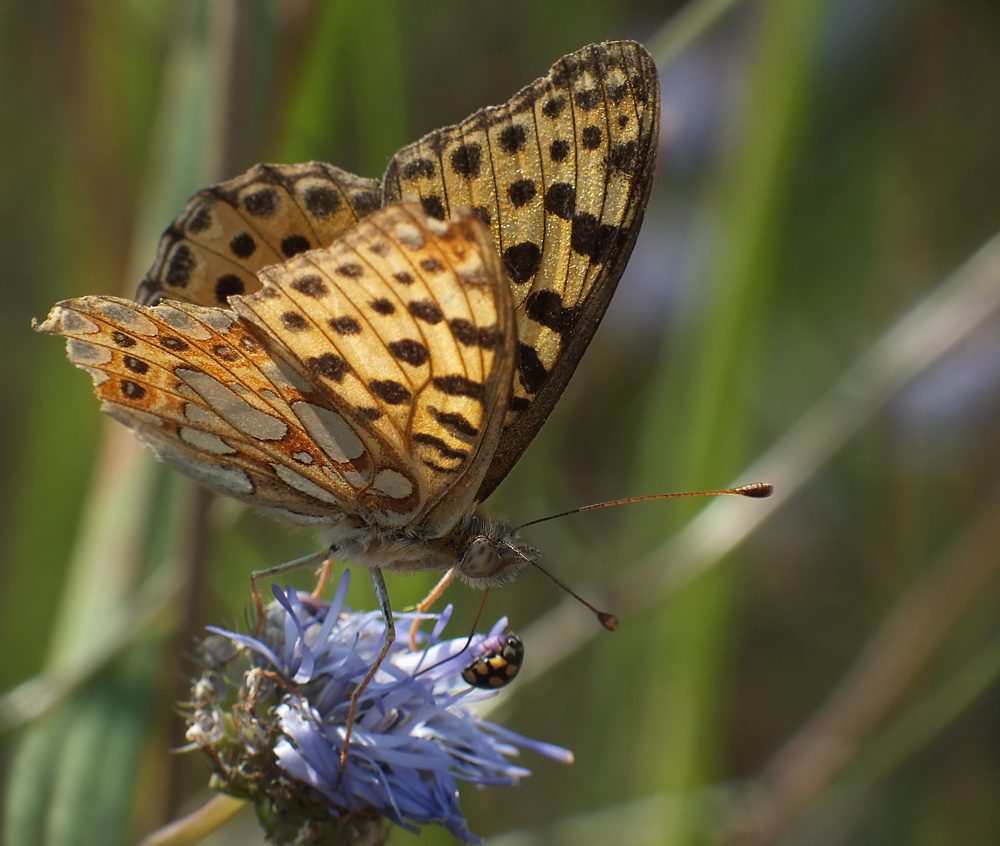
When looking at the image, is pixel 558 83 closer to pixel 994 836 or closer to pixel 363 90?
pixel 363 90

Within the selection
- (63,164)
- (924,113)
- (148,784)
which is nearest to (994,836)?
(924,113)

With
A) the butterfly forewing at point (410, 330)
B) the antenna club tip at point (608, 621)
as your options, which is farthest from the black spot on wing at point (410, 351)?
the antenna club tip at point (608, 621)

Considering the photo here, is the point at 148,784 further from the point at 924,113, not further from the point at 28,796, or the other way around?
the point at 924,113

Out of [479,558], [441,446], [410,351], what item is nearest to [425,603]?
[479,558]

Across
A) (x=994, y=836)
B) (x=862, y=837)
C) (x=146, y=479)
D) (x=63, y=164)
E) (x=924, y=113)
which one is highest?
(x=924, y=113)

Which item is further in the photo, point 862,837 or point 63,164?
point 862,837

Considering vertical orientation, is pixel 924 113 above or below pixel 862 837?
above

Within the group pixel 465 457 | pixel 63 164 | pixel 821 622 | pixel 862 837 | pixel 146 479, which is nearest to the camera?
pixel 465 457

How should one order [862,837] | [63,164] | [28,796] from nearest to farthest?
[28,796] → [63,164] → [862,837]

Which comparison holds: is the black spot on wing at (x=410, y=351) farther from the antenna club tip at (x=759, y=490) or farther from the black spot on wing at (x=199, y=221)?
the antenna club tip at (x=759, y=490)
